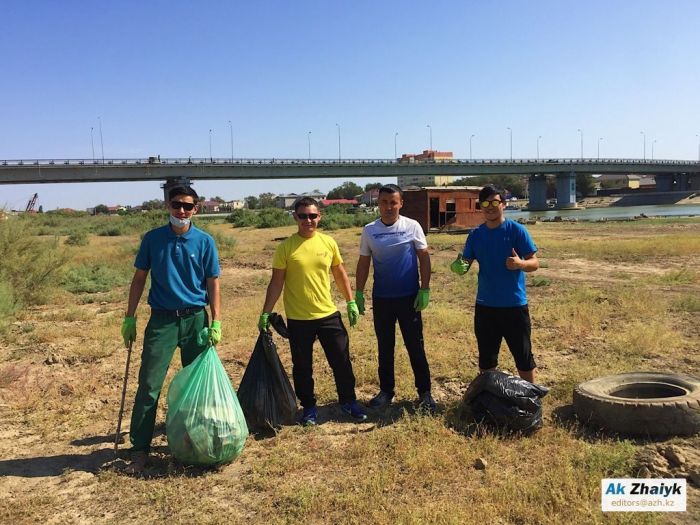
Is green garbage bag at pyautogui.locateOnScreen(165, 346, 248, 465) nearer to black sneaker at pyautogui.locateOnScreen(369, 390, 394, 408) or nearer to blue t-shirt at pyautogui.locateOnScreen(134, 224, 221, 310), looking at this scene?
blue t-shirt at pyautogui.locateOnScreen(134, 224, 221, 310)

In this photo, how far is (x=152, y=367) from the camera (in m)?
3.66

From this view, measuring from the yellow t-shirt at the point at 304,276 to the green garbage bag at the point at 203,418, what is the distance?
2.84 feet

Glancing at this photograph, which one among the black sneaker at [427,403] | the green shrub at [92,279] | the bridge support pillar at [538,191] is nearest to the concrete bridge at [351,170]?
the bridge support pillar at [538,191]

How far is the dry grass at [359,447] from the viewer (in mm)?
2965

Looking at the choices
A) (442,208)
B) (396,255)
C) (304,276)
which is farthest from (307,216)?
(442,208)

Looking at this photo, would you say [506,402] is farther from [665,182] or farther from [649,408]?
[665,182]

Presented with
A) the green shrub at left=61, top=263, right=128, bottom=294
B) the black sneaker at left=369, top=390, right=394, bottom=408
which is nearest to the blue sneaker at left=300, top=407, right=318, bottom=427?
the black sneaker at left=369, top=390, right=394, bottom=408

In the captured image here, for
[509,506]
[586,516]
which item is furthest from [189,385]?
[586,516]

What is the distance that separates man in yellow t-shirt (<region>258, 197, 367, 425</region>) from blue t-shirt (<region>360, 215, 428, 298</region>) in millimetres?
361

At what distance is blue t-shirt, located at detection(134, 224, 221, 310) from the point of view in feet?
12.2

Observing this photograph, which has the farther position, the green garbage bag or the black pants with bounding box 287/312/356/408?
the black pants with bounding box 287/312/356/408

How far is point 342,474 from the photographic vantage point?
3389mm

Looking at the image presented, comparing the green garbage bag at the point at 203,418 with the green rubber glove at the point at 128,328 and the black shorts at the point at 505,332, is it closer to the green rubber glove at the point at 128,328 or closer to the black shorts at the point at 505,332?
the green rubber glove at the point at 128,328

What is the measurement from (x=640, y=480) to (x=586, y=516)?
1.81 ft
